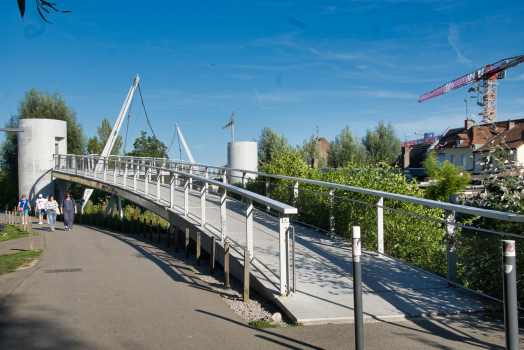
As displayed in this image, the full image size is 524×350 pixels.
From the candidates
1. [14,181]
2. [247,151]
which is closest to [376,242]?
[247,151]

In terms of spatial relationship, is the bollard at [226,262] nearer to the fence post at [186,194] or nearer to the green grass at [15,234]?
the fence post at [186,194]

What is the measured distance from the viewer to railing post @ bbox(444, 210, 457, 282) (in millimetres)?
5254

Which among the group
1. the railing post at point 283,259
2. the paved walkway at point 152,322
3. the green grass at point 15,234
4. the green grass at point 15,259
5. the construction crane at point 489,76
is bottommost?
the green grass at point 15,234

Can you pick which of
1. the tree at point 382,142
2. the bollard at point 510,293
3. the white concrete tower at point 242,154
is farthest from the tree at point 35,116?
the bollard at point 510,293

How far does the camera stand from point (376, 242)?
24.0ft

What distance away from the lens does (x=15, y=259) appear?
34.2 feet

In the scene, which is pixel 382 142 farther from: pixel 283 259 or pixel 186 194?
pixel 283 259

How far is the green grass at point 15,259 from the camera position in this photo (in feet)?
30.4

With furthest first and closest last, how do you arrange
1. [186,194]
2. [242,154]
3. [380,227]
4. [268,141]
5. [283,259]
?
1. [268,141]
2. [242,154]
3. [186,194]
4. [380,227]
5. [283,259]

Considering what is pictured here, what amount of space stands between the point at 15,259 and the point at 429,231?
9.58m

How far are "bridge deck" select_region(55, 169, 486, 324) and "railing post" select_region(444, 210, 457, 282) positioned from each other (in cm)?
19

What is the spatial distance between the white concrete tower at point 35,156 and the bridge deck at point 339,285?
84.5ft

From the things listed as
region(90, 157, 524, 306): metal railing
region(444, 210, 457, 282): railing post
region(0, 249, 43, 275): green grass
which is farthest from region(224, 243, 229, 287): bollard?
region(0, 249, 43, 275): green grass

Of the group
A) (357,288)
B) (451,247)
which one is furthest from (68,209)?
(357,288)
